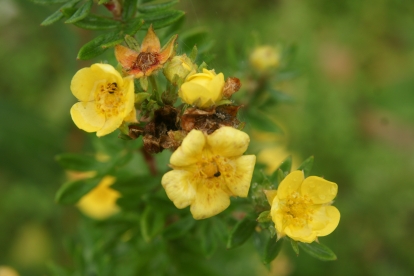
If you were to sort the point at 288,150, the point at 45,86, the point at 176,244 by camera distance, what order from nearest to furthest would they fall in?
1. the point at 176,244
2. the point at 288,150
3. the point at 45,86

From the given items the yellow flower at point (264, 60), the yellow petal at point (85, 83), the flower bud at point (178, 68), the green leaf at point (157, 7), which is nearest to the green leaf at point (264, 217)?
the flower bud at point (178, 68)

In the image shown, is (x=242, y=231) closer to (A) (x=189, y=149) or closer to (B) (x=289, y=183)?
(B) (x=289, y=183)

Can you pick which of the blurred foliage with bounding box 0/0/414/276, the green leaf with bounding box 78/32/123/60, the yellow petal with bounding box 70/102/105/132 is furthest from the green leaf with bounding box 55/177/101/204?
the blurred foliage with bounding box 0/0/414/276

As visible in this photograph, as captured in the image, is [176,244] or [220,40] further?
[220,40]

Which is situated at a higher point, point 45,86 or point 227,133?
point 227,133

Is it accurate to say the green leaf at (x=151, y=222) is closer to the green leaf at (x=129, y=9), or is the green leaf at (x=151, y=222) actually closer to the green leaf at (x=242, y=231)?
the green leaf at (x=242, y=231)

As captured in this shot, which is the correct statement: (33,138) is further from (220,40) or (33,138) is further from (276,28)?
(276,28)

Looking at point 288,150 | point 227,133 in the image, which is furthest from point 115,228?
point 288,150
